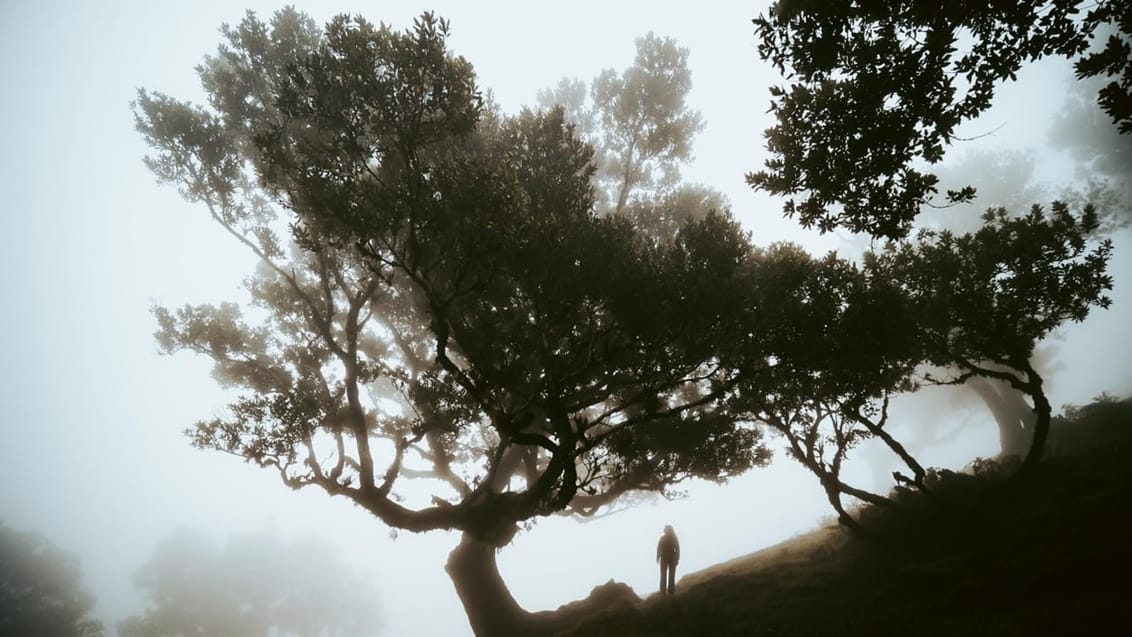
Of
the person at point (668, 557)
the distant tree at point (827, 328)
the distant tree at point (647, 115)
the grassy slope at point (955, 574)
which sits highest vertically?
the distant tree at point (647, 115)

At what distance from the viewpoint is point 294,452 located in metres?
15.7

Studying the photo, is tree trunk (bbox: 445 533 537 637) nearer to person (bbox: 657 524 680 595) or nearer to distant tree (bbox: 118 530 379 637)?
person (bbox: 657 524 680 595)

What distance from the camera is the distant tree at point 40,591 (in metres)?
38.9

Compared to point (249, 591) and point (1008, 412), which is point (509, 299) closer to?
point (1008, 412)

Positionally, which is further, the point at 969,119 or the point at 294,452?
the point at 294,452

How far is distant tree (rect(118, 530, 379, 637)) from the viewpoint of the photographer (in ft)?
182

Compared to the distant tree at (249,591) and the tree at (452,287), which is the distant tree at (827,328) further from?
the distant tree at (249,591)

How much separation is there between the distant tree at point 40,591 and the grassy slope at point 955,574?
56266mm

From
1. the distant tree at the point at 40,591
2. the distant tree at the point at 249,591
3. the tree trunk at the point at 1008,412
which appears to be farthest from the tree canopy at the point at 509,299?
the distant tree at the point at 249,591

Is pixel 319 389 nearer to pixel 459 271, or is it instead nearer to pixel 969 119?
pixel 459 271

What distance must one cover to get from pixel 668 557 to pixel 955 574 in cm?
946

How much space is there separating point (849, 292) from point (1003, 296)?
6855mm

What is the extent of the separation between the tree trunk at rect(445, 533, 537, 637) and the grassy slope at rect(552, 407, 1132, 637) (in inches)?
225

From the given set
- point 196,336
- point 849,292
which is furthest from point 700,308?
point 196,336
